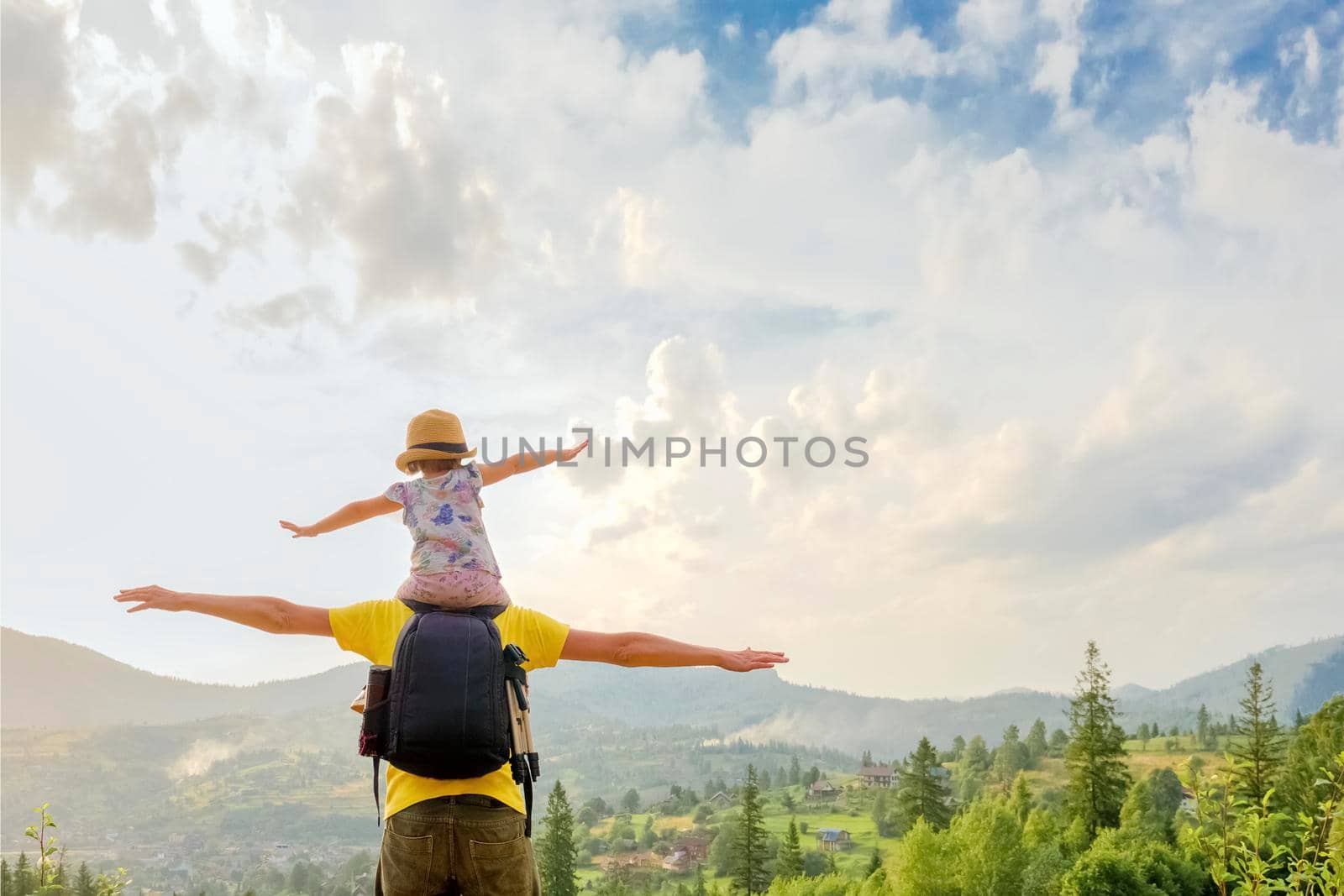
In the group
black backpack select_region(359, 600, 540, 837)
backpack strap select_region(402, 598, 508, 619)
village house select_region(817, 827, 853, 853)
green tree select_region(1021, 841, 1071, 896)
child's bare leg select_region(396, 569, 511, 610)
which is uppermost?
child's bare leg select_region(396, 569, 511, 610)

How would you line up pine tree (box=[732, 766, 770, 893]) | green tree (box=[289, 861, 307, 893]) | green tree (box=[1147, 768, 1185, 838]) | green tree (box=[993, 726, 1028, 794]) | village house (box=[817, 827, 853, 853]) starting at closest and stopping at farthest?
pine tree (box=[732, 766, 770, 893]) < green tree (box=[1147, 768, 1185, 838]) < village house (box=[817, 827, 853, 853]) < green tree (box=[993, 726, 1028, 794]) < green tree (box=[289, 861, 307, 893])

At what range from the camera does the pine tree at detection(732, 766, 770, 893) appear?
81812 mm

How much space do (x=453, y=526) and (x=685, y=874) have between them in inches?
6871

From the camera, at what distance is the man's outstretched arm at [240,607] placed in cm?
403

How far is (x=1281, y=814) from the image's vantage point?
4.50 m

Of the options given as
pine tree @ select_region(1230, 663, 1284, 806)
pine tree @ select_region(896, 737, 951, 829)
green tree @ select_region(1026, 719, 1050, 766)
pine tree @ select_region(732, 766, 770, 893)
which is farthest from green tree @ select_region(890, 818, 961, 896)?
green tree @ select_region(1026, 719, 1050, 766)

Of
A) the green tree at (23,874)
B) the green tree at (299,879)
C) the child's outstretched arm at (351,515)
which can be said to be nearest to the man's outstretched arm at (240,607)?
the child's outstretched arm at (351,515)

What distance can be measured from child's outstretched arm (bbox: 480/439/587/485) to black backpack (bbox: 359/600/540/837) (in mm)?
871

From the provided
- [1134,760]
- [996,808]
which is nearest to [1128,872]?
[996,808]

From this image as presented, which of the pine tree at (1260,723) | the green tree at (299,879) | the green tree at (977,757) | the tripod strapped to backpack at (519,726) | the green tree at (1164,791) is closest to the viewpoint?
the tripod strapped to backpack at (519,726)

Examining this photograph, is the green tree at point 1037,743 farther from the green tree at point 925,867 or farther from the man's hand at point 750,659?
the man's hand at point 750,659

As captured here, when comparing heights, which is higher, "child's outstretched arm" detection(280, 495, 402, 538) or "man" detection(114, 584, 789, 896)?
"child's outstretched arm" detection(280, 495, 402, 538)

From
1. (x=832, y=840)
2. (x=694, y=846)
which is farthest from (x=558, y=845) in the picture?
(x=694, y=846)

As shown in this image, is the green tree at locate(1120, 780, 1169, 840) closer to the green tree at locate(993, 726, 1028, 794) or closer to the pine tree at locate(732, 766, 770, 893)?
the pine tree at locate(732, 766, 770, 893)
